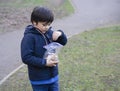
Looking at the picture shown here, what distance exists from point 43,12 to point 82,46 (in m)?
5.04

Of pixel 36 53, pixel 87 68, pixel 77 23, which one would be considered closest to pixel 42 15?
pixel 36 53

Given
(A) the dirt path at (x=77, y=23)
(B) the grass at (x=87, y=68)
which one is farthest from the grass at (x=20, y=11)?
(B) the grass at (x=87, y=68)

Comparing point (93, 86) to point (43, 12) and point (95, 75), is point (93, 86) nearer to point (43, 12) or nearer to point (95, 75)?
point (95, 75)

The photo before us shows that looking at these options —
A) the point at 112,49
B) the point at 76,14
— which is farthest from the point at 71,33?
the point at 76,14

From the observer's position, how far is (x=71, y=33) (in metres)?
10.5

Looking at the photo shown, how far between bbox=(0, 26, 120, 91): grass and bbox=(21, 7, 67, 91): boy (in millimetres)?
2008

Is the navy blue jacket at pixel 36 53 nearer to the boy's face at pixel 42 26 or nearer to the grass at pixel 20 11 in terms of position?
the boy's face at pixel 42 26

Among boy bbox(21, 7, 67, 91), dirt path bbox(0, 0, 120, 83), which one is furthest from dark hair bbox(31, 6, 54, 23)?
dirt path bbox(0, 0, 120, 83)

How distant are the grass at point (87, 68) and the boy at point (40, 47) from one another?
79.1 inches

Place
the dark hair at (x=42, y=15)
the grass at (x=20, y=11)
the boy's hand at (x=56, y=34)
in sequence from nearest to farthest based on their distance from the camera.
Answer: the dark hair at (x=42, y=15), the boy's hand at (x=56, y=34), the grass at (x=20, y=11)

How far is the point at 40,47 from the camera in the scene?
348 cm

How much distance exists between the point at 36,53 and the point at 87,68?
3.21 metres

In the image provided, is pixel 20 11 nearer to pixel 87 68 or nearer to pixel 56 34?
pixel 87 68

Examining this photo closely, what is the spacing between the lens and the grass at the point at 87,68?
18.7 ft
